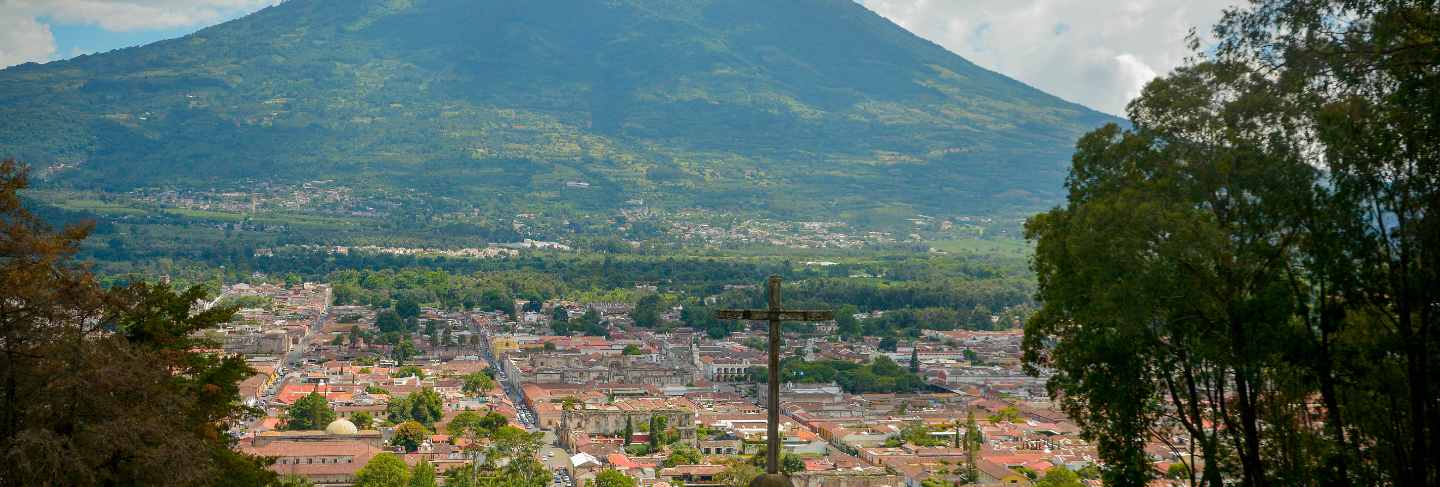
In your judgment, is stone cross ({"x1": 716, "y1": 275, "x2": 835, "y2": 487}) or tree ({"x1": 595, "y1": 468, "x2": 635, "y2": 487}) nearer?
stone cross ({"x1": 716, "y1": 275, "x2": 835, "y2": 487})

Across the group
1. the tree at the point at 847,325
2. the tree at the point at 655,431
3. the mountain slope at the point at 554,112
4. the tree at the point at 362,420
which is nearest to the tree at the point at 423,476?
the tree at the point at 655,431

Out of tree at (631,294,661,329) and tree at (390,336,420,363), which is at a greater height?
tree at (631,294,661,329)

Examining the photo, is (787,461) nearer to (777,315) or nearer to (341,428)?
(341,428)

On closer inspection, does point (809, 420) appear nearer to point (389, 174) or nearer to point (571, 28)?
point (389, 174)

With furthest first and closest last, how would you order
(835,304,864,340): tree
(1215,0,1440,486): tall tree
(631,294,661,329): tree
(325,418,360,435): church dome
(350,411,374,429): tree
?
(631,294,661,329): tree, (835,304,864,340): tree, (350,411,374,429): tree, (325,418,360,435): church dome, (1215,0,1440,486): tall tree

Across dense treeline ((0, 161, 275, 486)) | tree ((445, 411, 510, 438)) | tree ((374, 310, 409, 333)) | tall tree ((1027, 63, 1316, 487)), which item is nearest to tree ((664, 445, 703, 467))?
tree ((445, 411, 510, 438))

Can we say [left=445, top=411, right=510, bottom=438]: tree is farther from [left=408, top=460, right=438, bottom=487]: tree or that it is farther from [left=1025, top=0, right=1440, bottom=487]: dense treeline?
[left=1025, top=0, right=1440, bottom=487]: dense treeline

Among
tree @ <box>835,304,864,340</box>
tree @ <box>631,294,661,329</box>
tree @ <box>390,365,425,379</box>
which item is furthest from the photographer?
tree @ <box>631,294,661,329</box>

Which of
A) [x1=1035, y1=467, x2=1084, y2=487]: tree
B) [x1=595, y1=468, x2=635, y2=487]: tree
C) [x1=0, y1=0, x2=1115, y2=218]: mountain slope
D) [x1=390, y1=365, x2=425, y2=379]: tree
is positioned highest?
[x1=0, y1=0, x2=1115, y2=218]: mountain slope
